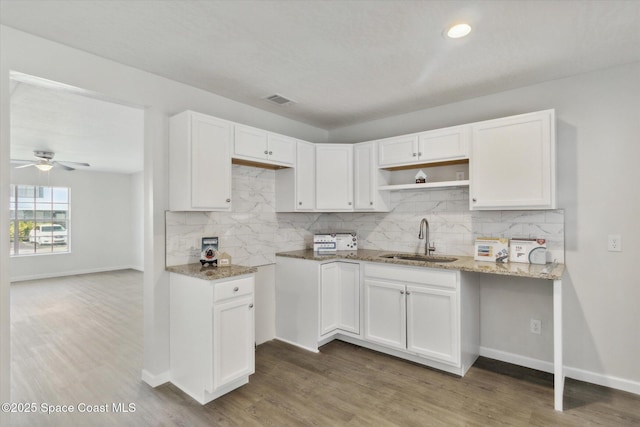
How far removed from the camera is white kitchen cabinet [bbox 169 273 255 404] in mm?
2424

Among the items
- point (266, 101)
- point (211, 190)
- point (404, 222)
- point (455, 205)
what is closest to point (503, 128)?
point (455, 205)

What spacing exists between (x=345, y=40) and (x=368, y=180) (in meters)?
1.70

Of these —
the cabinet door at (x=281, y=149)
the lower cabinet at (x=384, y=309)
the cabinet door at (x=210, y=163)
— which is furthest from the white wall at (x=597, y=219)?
the cabinet door at (x=210, y=163)

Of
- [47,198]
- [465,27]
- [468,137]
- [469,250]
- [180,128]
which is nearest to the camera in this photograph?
[465,27]

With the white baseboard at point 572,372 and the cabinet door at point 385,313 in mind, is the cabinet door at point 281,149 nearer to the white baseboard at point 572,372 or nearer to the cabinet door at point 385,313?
the cabinet door at point 385,313

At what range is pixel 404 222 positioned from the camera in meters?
3.70

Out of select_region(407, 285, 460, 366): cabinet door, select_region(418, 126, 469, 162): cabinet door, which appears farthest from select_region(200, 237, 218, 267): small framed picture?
select_region(418, 126, 469, 162): cabinet door

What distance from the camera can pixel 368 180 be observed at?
3668mm

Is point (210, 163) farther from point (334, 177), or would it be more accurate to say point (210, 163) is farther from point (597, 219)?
point (597, 219)

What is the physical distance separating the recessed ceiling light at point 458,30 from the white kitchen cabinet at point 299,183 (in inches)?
73.3

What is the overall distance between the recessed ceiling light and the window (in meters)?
8.81

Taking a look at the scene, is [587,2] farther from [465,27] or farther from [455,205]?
[455,205]

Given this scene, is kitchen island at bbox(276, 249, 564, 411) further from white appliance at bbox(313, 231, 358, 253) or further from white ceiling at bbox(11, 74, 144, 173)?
white ceiling at bbox(11, 74, 144, 173)

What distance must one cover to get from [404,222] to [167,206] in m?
2.42
